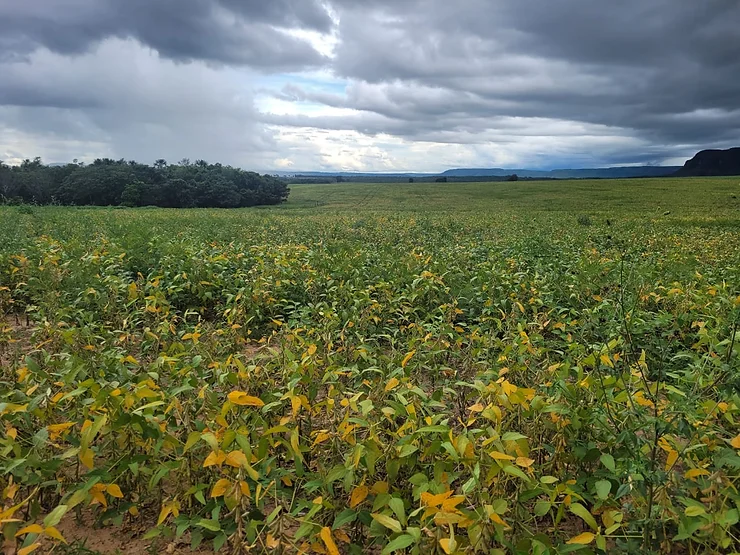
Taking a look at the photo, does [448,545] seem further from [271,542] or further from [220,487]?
[220,487]

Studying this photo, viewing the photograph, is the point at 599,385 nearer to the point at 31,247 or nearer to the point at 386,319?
the point at 386,319

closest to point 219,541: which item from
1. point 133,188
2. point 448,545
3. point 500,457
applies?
point 448,545

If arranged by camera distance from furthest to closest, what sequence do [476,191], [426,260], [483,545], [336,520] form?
[476,191]
[426,260]
[336,520]
[483,545]

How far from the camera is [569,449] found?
7.88ft

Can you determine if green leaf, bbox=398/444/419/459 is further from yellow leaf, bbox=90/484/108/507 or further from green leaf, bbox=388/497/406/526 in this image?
yellow leaf, bbox=90/484/108/507

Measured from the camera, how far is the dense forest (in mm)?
48281

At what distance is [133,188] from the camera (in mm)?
46812

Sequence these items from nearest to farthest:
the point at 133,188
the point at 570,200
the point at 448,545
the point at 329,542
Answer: the point at 448,545 → the point at 329,542 → the point at 570,200 → the point at 133,188

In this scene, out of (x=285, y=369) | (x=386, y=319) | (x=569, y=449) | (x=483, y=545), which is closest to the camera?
(x=483, y=545)

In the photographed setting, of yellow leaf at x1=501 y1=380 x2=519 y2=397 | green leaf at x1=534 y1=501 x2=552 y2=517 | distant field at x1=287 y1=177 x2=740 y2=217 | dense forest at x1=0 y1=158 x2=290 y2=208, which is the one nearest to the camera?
green leaf at x1=534 y1=501 x2=552 y2=517

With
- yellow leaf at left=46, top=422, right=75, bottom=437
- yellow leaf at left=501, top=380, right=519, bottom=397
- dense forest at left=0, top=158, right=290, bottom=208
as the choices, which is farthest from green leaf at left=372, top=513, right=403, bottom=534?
dense forest at left=0, top=158, right=290, bottom=208

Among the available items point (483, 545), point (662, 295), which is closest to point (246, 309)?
point (483, 545)

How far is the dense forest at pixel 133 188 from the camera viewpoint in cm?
4828

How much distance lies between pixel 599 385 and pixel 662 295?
3.95 meters
